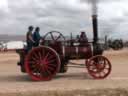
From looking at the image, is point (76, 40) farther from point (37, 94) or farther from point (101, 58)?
point (37, 94)

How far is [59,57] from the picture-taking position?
1598 cm

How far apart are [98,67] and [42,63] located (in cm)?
206

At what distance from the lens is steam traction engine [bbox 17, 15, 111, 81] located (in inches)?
624

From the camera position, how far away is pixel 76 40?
16.4 m

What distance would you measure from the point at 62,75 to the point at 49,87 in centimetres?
382

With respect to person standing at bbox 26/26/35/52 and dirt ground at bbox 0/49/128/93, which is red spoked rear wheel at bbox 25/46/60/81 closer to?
dirt ground at bbox 0/49/128/93

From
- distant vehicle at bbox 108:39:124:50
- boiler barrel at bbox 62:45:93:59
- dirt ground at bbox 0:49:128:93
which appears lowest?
distant vehicle at bbox 108:39:124:50

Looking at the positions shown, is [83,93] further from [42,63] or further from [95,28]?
[95,28]

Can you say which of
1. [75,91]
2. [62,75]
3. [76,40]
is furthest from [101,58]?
[75,91]

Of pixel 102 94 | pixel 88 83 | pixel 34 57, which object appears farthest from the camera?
pixel 34 57

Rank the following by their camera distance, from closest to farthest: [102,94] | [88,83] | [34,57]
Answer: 1. [102,94]
2. [88,83]
3. [34,57]

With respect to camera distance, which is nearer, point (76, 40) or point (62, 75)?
point (76, 40)

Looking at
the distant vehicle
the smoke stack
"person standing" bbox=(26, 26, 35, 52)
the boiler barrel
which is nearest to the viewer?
the smoke stack

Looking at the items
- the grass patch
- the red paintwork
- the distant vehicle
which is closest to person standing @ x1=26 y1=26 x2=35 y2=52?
the red paintwork
